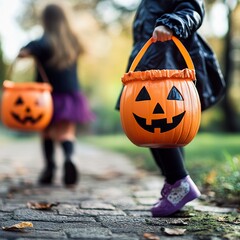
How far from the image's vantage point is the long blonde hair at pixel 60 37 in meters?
4.74

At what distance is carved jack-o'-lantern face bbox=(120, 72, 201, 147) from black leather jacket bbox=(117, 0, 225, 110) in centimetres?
29

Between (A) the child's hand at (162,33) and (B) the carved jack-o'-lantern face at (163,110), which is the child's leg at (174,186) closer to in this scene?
(B) the carved jack-o'-lantern face at (163,110)

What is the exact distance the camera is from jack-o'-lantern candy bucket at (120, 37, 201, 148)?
2.57 m

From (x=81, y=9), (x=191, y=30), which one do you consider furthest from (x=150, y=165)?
(x=81, y=9)

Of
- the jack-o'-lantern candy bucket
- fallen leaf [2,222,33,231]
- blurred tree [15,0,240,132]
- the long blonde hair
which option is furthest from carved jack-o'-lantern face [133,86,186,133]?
blurred tree [15,0,240,132]

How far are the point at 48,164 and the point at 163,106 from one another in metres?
2.45

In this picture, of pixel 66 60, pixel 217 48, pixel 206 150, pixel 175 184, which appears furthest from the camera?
pixel 217 48

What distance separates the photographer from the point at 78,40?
4.90m

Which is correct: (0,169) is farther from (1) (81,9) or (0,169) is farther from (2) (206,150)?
(1) (81,9)

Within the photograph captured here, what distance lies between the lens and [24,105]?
4.24m

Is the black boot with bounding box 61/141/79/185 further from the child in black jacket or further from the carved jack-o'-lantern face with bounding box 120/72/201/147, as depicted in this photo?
the carved jack-o'-lantern face with bounding box 120/72/201/147

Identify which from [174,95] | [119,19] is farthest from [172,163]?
[119,19]

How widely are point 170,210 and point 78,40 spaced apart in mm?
2473

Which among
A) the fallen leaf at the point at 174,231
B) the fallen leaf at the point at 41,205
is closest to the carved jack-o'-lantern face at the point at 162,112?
the fallen leaf at the point at 174,231
